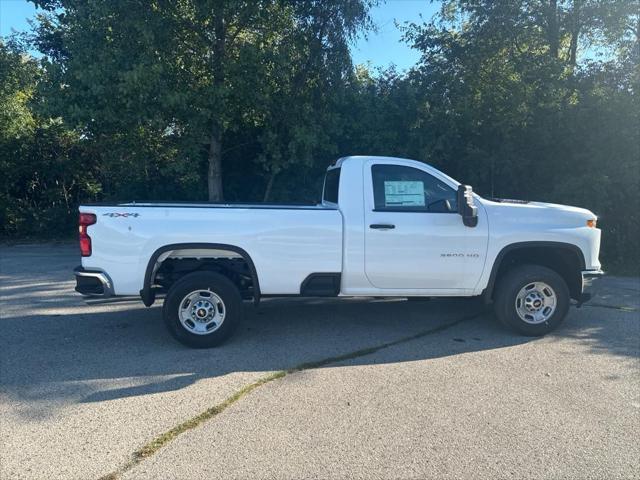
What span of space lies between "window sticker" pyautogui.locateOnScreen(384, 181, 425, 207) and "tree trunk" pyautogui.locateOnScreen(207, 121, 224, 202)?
748cm

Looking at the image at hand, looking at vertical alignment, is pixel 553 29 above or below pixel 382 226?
above

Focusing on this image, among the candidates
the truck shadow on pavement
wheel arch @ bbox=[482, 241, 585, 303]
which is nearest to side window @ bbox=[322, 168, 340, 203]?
the truck shadow on pavement

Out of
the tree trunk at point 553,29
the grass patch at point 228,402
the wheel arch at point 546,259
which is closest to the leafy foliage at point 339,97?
the tree trunk at point 553,29

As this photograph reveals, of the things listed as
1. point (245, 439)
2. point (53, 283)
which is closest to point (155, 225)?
point (245, 439)

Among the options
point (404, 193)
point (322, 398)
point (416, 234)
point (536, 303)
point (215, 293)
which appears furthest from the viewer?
point (536, 303)

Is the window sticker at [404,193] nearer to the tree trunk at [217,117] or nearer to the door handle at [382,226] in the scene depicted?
the door handle at [382,226]

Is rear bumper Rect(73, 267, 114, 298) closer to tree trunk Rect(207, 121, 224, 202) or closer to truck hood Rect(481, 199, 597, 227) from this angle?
truck hood Rect(481, 199, 597, 227)

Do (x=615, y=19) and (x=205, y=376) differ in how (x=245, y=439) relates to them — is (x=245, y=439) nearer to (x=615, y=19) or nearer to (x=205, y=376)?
(x=205, y=376)

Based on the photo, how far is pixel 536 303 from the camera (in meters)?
6.34

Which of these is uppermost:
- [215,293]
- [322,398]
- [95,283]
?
[95,283]

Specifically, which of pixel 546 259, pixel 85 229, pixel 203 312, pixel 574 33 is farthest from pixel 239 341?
pixel 574 33

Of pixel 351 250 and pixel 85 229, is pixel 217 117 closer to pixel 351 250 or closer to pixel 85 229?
pixel 85 229

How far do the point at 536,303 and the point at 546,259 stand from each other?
0.62m

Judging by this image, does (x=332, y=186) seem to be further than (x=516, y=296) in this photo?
Yes
